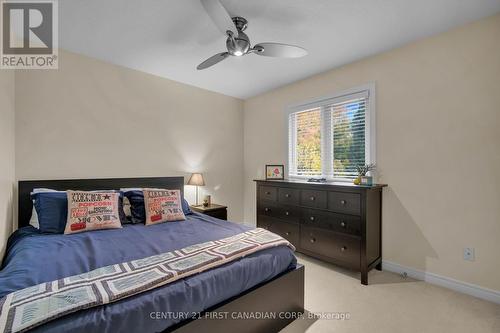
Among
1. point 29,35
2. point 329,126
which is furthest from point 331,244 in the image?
point 29,35

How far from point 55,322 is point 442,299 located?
2846 millimetres

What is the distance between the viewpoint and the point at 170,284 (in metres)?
1.23

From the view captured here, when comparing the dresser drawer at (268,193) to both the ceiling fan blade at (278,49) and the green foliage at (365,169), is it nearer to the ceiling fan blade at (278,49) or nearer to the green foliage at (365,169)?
the green foliage at (365,169)

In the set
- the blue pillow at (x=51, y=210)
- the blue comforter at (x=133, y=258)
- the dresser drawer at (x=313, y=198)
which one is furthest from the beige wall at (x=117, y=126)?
the dresser drawer at (x=313, y=198)

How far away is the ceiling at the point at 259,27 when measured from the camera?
1.95m

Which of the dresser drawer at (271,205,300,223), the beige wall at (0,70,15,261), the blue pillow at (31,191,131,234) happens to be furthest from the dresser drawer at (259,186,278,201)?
the beige wall at (0,70,15,261)

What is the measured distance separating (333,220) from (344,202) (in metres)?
0.26

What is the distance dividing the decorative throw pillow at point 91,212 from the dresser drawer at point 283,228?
193cm

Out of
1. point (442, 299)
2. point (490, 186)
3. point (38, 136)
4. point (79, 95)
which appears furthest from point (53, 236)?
point (490, 186)

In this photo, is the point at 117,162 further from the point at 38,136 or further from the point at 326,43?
the point at 326,43

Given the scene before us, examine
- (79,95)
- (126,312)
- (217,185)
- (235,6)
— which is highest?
(235,6)

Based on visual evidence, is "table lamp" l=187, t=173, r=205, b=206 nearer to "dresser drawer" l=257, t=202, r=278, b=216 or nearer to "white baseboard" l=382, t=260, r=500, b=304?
"dresser drawer" l=257, t=202, r=278, b=216

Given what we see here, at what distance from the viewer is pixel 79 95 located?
2.77 m

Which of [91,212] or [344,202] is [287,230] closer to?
[344,202]
